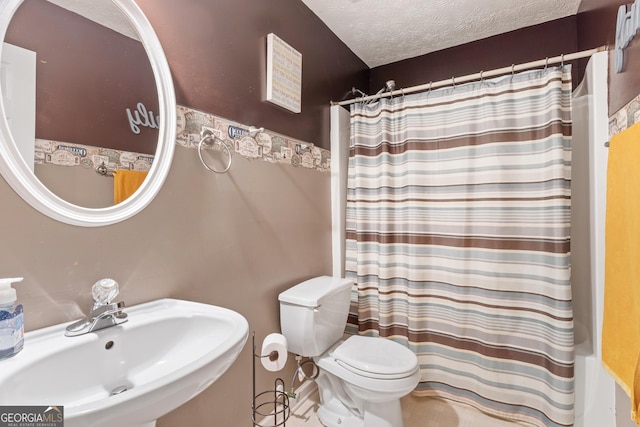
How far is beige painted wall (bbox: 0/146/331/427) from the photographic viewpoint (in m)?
0.79

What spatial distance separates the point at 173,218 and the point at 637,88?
5.85 feet

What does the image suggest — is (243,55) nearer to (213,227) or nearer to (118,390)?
(213,227)

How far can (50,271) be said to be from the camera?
813 millimetres

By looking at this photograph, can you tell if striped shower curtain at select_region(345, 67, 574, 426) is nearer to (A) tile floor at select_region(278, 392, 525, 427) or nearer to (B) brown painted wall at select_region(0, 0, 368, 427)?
(A) tile floor at select_region(278, 392, 525, 427)

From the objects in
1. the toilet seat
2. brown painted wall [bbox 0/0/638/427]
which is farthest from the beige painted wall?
the toilet seat

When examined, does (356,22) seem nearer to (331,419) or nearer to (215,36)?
(215,36)

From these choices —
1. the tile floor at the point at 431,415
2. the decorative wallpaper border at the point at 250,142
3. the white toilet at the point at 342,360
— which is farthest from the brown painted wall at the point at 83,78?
the tile floor at the point at 431,415

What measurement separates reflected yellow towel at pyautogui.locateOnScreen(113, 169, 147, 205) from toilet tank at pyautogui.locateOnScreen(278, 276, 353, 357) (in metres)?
0.87

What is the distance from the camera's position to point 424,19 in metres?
1.95

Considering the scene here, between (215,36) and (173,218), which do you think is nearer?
(173,218)

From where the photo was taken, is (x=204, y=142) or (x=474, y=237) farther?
(x=474, y=237)

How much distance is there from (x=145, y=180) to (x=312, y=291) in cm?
96

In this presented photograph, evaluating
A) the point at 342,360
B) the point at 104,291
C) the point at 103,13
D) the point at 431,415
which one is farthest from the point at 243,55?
the point at 431,415

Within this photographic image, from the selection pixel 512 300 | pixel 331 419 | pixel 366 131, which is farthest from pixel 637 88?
pixel 331 419
